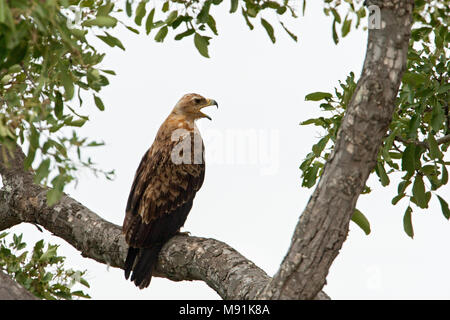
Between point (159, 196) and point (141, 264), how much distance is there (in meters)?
0.65

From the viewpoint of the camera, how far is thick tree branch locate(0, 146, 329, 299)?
462 centimetres

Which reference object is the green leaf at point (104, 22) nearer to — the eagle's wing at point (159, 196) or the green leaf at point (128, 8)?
the green leaf at point (128, 8)

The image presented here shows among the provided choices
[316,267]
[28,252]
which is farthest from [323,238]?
[28,252]

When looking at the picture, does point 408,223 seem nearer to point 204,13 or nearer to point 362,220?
point 362,220

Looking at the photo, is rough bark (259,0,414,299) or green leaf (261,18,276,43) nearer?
rough bark (259,0,414,299)

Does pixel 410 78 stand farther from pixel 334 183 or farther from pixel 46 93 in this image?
pixel 46 93

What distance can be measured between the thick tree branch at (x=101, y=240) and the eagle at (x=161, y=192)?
12 centimetres

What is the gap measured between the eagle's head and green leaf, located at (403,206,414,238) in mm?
2547

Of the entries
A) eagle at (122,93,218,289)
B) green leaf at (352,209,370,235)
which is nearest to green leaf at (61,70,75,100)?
green leaf at (352,209,370,235)

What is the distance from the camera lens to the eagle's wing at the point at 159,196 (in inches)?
215

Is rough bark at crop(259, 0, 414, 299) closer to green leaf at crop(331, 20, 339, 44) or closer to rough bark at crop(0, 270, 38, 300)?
green leaf at crop(331, 20, 339, 44)

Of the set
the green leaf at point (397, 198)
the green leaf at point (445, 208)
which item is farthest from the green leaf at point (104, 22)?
the green leaf at point (445, 208)
